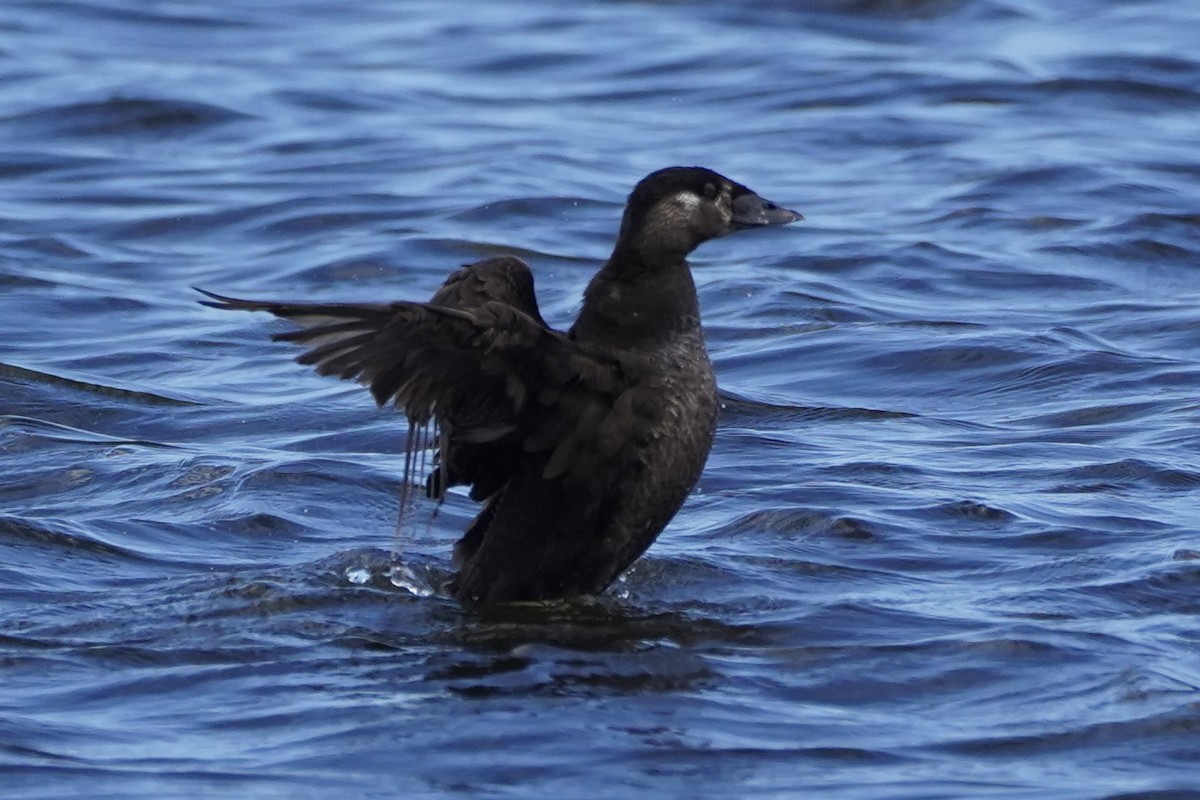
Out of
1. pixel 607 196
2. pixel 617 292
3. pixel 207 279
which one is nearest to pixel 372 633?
pixel 617 292

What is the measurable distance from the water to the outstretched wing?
1.68 ft

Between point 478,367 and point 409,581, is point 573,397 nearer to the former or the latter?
point 478,367

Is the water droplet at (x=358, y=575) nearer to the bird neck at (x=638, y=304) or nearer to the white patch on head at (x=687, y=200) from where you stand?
the bird neck at (x=638, y=304)

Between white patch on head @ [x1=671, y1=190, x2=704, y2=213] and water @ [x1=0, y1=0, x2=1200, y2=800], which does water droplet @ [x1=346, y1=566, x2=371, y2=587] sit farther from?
white patch on head @ [x1=671, y1=190, x2=704, y2=213]

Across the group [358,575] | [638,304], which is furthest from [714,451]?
[638,304]

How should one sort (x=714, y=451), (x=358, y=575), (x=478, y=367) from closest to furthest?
(x=478, y=367)
(x=358, y=575)
(x=714, y=451)

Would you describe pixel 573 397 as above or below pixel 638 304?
below

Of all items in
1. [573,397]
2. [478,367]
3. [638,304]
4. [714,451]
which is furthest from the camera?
[714,451]

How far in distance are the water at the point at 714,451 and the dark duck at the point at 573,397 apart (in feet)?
0.74

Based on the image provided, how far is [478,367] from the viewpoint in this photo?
5.56 m

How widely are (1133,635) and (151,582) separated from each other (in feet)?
9.17

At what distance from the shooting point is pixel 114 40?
17234mm

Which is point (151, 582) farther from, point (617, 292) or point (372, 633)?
point (617, 292)

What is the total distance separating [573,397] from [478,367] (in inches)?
13.4
